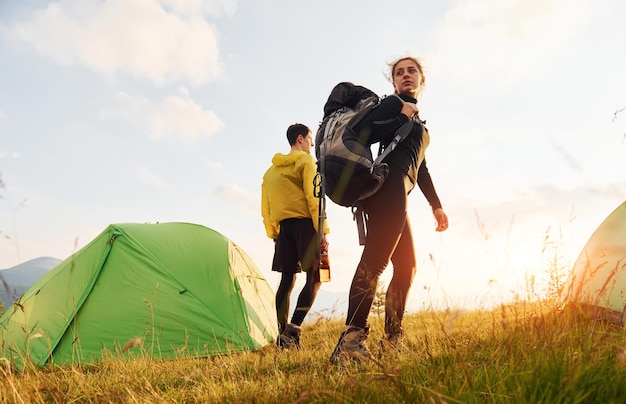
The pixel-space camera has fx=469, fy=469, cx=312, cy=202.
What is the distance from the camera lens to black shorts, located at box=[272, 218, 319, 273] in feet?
16.5

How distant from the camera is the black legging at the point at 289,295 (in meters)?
4.87

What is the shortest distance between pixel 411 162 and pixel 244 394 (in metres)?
1.86

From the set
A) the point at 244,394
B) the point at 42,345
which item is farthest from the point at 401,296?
the point at 42,345

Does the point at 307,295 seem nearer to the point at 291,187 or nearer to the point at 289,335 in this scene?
the point at 289,335

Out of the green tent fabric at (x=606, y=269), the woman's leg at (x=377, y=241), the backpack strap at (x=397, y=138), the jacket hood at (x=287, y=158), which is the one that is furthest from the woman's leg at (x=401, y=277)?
the jacket hood at (x=287, y=158)

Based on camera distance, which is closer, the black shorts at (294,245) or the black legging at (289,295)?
the black legging at (289,295)

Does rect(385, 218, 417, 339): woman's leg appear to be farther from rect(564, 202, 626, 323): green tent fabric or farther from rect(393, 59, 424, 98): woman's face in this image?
rect(564, 202, 626, 323): green tent fabric

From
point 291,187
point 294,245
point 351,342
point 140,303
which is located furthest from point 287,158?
point 351,342

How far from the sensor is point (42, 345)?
15.4ft

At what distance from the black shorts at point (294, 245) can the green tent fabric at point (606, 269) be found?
96.6 inches

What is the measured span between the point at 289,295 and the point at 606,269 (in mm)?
3034

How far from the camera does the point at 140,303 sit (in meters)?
4.93

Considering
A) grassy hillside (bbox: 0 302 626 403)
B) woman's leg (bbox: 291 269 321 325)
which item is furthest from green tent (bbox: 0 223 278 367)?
grassy hillside (bbox: 0 302 626 403)

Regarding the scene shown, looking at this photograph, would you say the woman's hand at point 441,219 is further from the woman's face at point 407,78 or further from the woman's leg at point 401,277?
the woman's face at point 407,78
